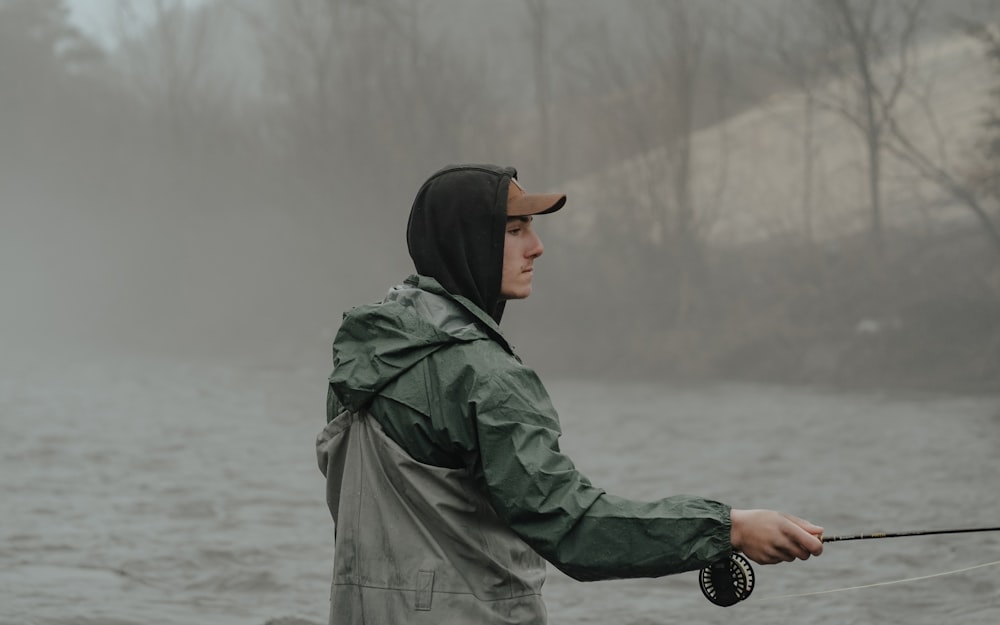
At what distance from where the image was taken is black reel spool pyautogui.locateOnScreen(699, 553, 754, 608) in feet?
8.24

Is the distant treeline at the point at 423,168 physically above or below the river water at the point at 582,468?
above

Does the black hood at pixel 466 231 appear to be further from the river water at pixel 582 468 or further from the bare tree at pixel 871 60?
the bare tree at pixel 871 60

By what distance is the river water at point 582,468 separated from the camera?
24.1ft

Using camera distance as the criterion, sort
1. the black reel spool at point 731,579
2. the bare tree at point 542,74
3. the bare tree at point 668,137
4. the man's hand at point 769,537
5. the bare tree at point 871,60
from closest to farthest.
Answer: the man's hand at point 769,537, the black reel spool at point 731,579, the bare tree at point 871,60, the bare tree at point 668,137, the bare tree at point 542,74

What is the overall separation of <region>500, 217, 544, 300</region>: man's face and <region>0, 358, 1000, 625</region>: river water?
355 centimetres

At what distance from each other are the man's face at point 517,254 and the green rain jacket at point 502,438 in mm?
146

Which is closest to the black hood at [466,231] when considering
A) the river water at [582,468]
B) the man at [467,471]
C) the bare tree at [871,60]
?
the man at [467,471]

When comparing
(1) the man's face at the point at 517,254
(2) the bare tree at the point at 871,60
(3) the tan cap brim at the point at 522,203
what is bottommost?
(1) the man's face at the point at 517,254

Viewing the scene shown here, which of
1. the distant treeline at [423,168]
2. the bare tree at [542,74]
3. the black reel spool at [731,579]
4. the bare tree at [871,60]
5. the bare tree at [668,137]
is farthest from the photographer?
the bare tree at [542,74]

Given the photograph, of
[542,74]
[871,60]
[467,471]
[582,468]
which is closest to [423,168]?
[542,74]

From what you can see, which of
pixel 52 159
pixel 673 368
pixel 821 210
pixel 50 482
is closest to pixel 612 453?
pixel 50 482

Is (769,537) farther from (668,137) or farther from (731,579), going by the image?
(668,137)

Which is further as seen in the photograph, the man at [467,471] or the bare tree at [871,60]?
the bare tree at [871,60]

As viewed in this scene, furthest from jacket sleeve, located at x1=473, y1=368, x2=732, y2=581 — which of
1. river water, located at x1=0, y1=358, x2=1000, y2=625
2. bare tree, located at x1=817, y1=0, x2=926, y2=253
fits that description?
bare tree, located at x1=817, y1=0, x2=926, y2=253
